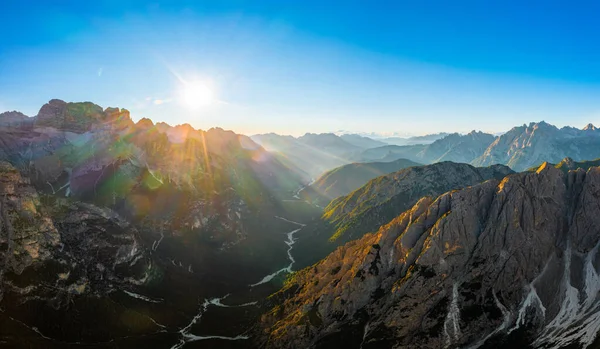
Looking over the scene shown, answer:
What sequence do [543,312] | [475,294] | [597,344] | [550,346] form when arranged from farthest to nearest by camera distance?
[475,294] < [543,312] < [550,346] < [597,344]

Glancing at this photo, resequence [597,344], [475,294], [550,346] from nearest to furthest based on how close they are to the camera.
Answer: [597,344], [550,346], [475,294]

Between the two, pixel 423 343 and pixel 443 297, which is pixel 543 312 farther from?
pixel 423 343

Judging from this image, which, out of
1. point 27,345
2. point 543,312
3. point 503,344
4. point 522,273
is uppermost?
point 522,273

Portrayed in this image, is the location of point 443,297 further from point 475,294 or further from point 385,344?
point 385,344

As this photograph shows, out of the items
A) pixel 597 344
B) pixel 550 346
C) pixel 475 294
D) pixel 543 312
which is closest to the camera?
pixel 597 344

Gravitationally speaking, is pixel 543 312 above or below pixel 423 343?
above

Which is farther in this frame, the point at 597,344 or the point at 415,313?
the point at 415,313

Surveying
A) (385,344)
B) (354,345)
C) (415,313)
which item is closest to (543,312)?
(415,313)

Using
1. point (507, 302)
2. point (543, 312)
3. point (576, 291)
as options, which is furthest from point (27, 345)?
point (576, 291)

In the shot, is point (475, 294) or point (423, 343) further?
point (475, 294)
